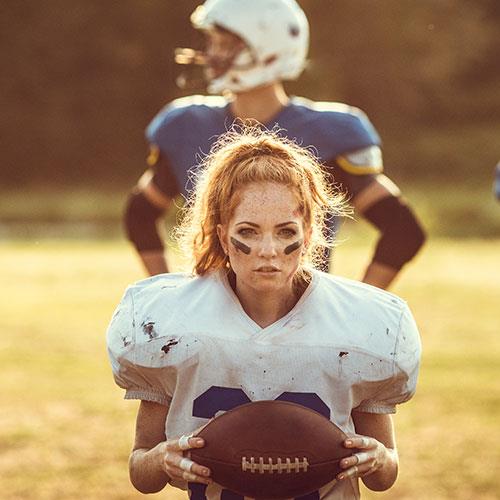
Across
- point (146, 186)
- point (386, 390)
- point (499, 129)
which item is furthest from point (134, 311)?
point (499, 129)

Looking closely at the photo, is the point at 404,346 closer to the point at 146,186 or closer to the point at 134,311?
the point at 134,311

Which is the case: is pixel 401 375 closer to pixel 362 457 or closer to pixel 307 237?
pixel 362 457

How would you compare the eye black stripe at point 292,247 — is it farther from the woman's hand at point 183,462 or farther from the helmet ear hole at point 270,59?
the helmet ear hole at point 270,59

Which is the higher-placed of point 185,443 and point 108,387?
point 185,443

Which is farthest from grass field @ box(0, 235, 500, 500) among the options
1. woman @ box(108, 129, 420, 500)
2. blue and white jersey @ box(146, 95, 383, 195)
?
woman @ box(108, 129, 420, 500)

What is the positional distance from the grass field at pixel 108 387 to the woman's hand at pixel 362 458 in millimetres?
3471

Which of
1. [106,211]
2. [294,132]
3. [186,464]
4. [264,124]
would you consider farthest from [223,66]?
[106,211]

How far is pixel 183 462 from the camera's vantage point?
282cm

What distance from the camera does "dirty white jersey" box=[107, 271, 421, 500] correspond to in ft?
9.40

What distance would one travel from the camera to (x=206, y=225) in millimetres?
3094

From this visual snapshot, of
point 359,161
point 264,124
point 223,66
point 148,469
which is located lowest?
point 148,469

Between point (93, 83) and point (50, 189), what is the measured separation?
12.5 feet

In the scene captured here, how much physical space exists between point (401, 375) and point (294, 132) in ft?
5.14

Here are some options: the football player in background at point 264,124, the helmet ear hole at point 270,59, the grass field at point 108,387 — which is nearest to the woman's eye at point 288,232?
the football player in background at point 264,124
